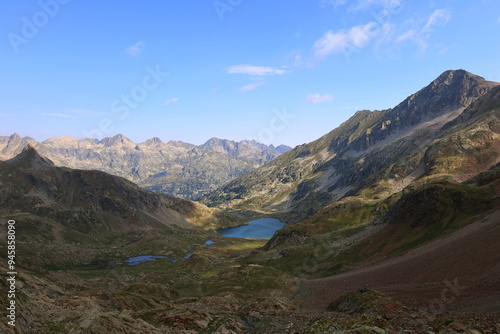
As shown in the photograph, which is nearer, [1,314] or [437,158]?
[1,314]

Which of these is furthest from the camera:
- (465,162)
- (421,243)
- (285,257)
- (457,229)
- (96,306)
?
(465,162)

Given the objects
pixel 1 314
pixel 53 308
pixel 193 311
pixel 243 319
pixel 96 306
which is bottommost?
pixel 243 319

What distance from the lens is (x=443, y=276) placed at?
1976 inches

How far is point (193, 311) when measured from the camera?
43812mm

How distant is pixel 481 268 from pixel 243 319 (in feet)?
129

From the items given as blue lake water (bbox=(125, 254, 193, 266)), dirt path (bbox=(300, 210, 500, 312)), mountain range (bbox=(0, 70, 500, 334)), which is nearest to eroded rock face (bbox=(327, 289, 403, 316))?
mountain range (bbox=(0, 70, 500, 334))

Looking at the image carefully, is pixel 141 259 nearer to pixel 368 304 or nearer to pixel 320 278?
pixel 320 278

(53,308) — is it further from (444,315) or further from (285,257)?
(285,257)

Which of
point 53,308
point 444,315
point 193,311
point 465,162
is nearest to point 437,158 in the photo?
point 465,162

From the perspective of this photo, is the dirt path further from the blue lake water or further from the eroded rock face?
the blue lake water

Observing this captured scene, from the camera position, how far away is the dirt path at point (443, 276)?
135 feet

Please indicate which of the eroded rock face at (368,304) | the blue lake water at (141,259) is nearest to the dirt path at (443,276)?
the eroded rock face at (368,304)

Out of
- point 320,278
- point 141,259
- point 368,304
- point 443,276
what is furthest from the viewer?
point 141,259

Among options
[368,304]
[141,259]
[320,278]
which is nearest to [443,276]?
[368,304]
